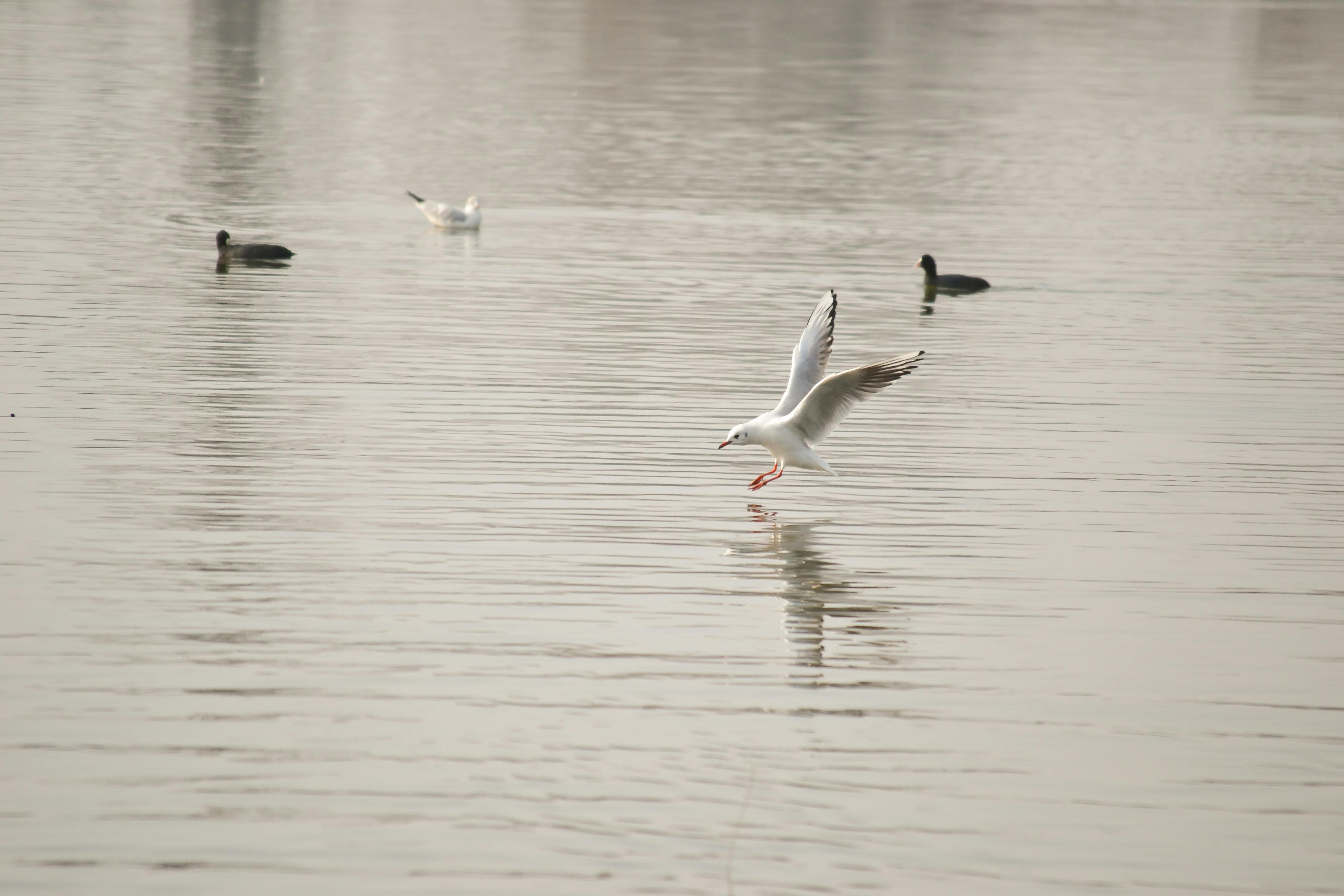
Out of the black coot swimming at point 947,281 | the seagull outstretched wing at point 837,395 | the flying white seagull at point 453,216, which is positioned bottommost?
the black coot swimming at point 947,281

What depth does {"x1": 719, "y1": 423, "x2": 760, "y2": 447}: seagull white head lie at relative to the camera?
12.3 m

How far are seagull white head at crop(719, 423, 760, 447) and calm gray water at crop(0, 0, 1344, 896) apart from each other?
0.47 meters

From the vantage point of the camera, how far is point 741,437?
12.4 meters

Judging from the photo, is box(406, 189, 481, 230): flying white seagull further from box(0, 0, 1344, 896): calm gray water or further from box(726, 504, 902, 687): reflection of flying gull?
box(726, 504, 902, 687): reflection of flying gull

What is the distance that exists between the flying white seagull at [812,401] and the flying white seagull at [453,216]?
563 inches

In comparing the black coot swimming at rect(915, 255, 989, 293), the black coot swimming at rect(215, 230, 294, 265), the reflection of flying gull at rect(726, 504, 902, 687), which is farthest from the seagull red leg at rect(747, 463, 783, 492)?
the black coot swimming at rect(215, 230, 294, 265)

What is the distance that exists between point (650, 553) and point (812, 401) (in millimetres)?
1778

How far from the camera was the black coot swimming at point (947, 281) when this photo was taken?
74.6 feet

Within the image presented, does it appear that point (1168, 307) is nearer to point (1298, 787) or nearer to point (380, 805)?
point (1298, 787)

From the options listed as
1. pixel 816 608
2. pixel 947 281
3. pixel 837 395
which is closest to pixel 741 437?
pixel 837 395

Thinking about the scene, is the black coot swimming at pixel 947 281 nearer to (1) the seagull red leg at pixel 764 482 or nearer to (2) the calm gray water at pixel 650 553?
(2) the calm gray water at pixel 650 553

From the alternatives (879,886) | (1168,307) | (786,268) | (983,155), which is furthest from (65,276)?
(983,155)

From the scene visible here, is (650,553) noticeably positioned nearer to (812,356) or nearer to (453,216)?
(812,356)

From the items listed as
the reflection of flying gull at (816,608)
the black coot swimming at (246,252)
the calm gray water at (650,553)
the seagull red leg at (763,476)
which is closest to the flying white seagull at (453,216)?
the calm gray water at (650,553)
